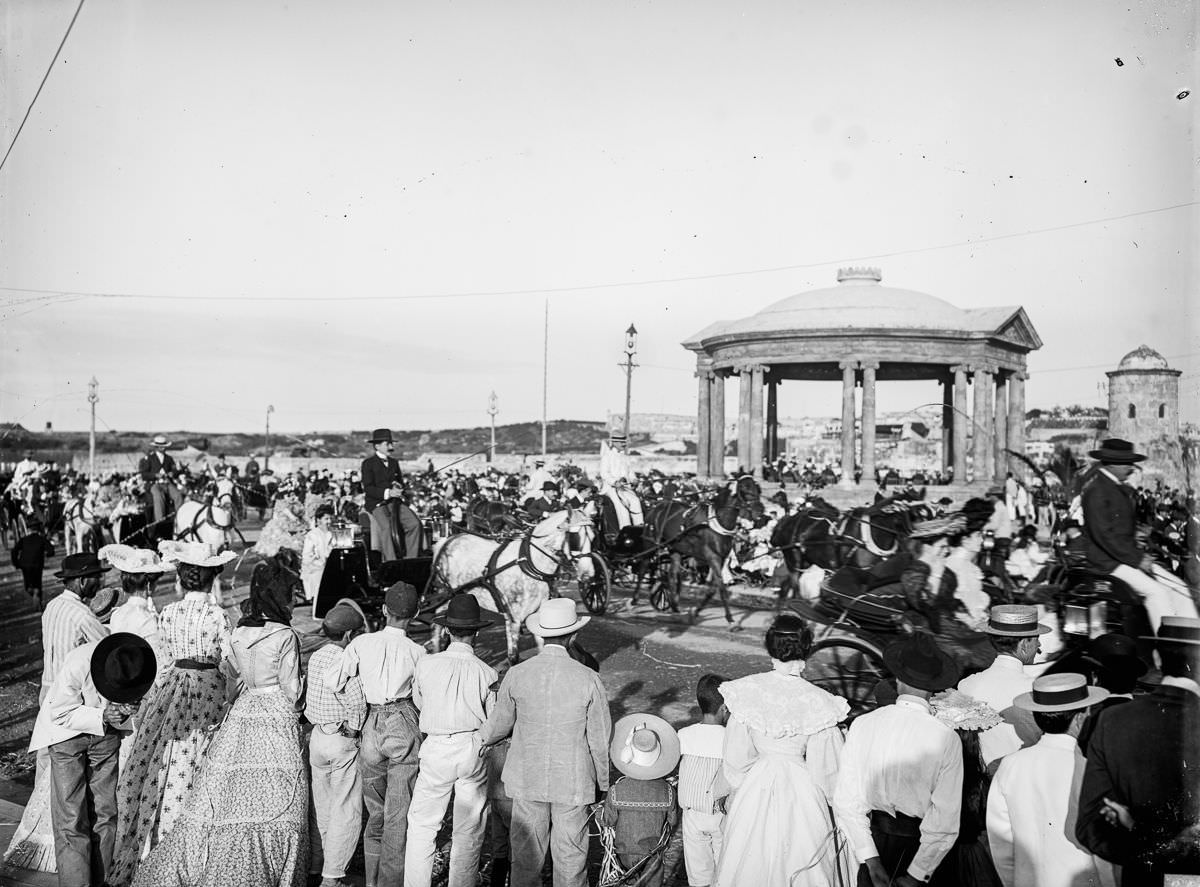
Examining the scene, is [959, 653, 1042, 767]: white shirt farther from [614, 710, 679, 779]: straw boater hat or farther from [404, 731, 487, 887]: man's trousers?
[404, 731, 487, 887]: man's trousers

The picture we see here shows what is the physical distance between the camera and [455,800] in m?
5.18

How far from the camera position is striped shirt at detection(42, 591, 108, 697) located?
5734 millimetres

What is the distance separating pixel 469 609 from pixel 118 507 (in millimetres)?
18257

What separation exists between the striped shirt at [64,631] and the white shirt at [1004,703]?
5.40 m

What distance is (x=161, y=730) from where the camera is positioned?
5.36 metres

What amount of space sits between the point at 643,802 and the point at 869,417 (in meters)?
29.7

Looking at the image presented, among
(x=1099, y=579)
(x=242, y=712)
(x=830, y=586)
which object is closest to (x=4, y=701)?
(x=242, y=712)

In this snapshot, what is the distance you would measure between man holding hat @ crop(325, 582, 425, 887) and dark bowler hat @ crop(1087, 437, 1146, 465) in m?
5.56

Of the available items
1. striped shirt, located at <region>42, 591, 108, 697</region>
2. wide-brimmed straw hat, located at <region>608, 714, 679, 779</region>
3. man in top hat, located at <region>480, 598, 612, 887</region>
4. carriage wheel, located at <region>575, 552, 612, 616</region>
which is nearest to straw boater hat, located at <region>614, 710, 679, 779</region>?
wide-brimmed straw hat, located at <region>608, 714, 679, 779</region>

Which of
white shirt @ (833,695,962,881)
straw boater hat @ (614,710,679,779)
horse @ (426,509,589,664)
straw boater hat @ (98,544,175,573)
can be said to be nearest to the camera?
white shirt @ (833,695,962,881)

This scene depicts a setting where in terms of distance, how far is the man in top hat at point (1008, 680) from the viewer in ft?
14.8

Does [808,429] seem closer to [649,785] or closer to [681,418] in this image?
[681,418]

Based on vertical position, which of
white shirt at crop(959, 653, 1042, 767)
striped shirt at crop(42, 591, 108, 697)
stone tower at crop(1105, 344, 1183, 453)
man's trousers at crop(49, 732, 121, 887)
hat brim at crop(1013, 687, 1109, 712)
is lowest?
man's trousers at crop(49, 732, 121, 887)

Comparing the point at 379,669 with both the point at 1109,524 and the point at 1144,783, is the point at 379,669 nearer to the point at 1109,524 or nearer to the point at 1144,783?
the point at 1144,783
